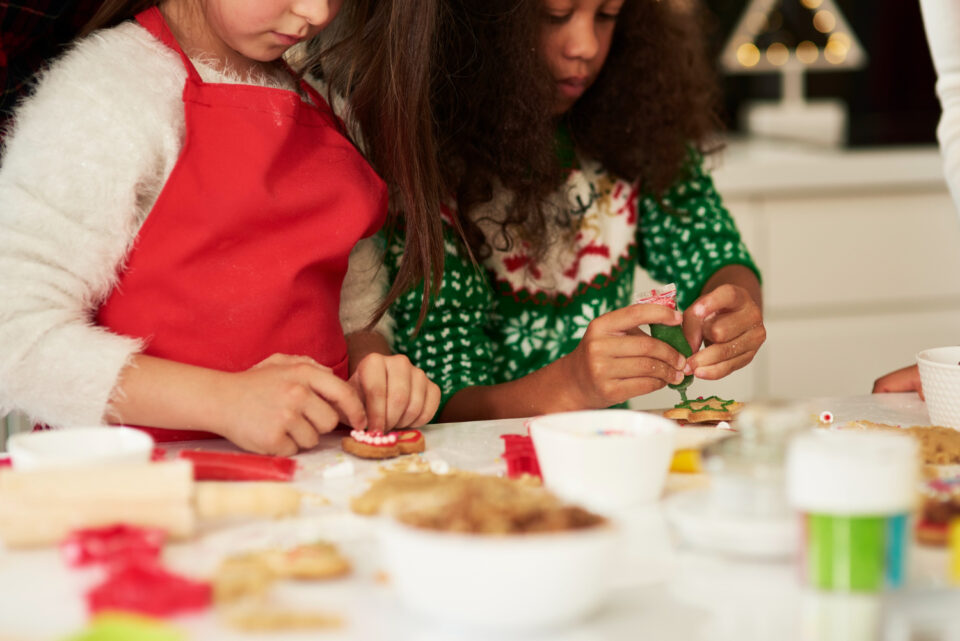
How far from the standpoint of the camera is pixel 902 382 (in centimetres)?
114

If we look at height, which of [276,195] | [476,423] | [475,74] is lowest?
[476,423]

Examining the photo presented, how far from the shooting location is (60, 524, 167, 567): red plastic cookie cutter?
612 mm

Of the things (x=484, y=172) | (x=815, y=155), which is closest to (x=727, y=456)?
(x=484, y=172)

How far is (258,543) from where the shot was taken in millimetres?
662

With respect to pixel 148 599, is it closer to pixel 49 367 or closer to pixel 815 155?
pixel 49 367

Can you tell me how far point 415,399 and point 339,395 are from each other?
9 centimetres

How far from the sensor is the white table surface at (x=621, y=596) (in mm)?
535

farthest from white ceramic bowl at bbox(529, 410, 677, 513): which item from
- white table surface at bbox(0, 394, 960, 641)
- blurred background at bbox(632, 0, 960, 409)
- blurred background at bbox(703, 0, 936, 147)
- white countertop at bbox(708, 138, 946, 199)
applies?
blurred background at bbox(703, 0, 936, 147)

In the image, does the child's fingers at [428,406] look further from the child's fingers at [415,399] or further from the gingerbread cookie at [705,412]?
the gingerbread cookie at [705,412]

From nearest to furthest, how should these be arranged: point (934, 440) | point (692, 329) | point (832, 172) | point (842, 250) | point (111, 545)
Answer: point (111, 545)
point (934, 440)
point (692, 329)
point (832, 172)
point (842, 250)

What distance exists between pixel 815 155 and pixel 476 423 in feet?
5.89

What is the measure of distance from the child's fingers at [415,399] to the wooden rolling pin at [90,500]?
325 millimetres

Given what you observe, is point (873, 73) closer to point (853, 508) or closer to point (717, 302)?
point (717, 302)

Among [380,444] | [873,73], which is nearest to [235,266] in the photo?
[380,444]
